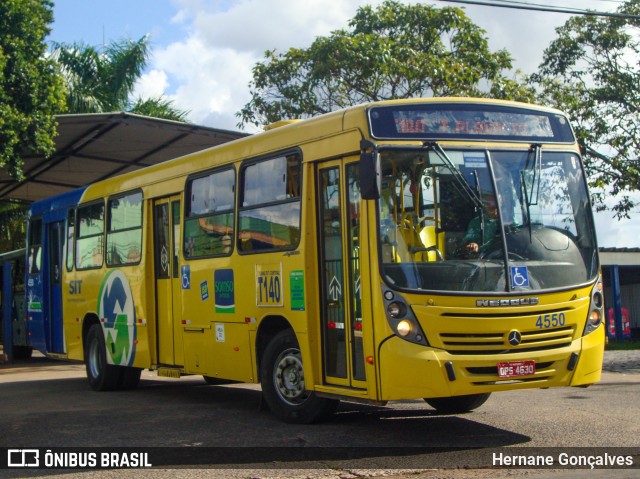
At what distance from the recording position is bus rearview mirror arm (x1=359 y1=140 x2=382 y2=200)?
811 cm

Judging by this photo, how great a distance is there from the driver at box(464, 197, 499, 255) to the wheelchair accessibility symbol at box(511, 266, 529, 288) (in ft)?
1.09

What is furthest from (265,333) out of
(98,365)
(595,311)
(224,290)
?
(98,365)

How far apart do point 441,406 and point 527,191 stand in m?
2.98

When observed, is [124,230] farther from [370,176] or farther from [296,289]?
[370,176]

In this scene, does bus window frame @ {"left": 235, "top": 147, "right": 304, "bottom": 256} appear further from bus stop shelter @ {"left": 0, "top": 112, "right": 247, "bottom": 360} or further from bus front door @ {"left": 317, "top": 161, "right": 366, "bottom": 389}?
bus stop shelter @ {"left": 0, "top": 112, "right": 247, "bottom": 360}

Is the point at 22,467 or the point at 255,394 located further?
the point at 255,394

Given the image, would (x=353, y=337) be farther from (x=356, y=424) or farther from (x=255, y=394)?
(x=255, y=394)

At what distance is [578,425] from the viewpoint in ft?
30.9

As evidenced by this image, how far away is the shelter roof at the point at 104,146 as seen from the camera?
19.4 metres

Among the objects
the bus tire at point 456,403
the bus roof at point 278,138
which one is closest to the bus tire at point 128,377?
the bus roof at point 278,138

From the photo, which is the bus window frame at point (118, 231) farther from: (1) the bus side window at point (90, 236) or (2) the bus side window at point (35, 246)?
(2) the bus side window at point (35, 246)

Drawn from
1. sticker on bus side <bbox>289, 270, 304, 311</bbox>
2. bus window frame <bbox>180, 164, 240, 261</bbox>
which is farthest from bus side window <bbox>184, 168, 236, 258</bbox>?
sticker on bus side <bbox>289, 270, 304, 311</bbox>

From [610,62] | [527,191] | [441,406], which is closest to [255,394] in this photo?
[441,406]

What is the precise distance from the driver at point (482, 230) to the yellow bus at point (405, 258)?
0.01m
